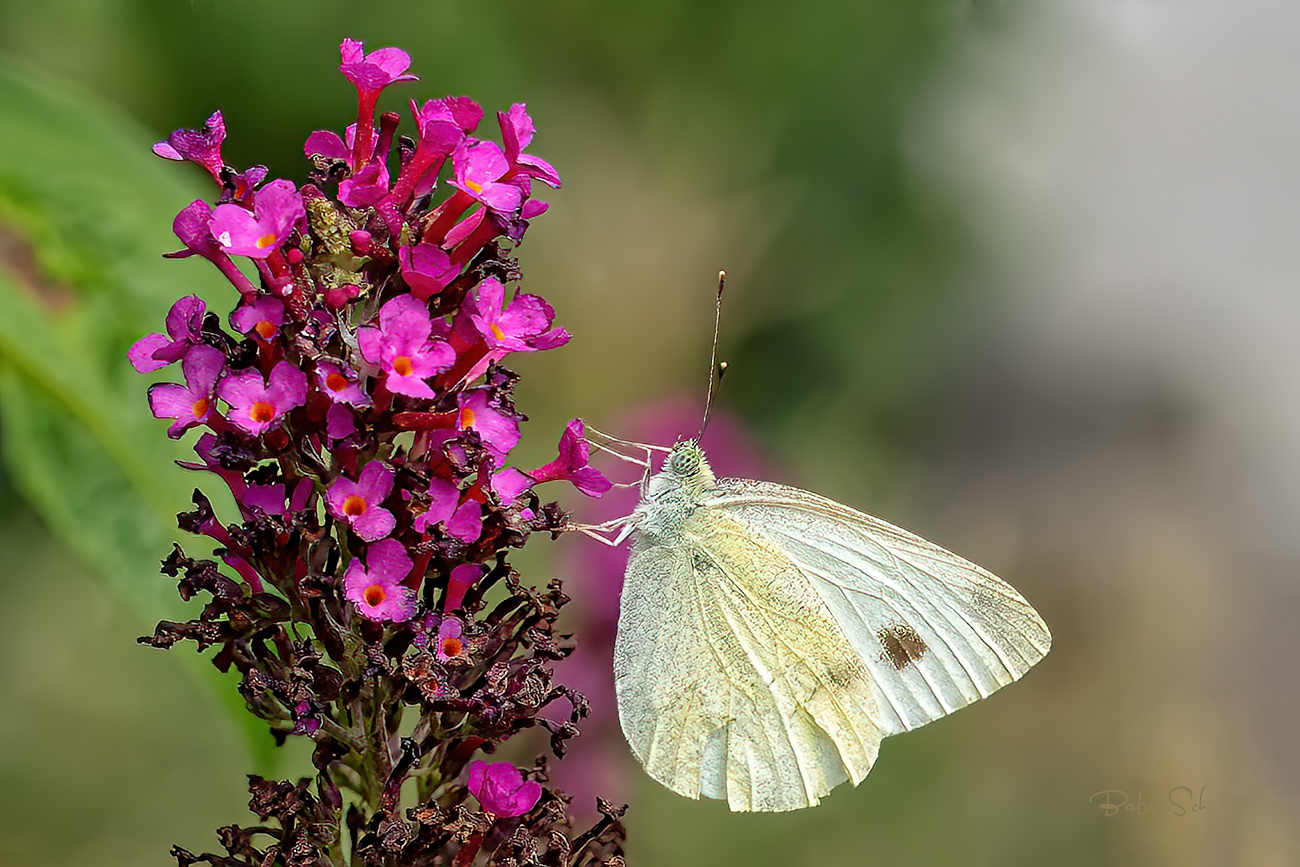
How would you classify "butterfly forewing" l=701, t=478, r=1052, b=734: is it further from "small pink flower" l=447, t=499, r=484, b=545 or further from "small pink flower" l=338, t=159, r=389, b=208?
"small pink flower" l=338, t=159, r=389, b=208

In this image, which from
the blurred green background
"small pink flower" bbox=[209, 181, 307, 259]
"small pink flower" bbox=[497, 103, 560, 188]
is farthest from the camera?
the blurred green background

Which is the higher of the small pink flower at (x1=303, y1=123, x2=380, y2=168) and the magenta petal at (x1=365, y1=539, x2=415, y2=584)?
the small pink flower at (x1=303, y1=123, x2=380, y2=168)

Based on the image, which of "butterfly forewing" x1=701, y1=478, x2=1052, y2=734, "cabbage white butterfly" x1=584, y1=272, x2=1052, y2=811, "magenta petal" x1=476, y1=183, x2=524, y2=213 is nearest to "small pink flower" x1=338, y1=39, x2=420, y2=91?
"magenta petal" x1=476, y1=183, x2=524, y2=213

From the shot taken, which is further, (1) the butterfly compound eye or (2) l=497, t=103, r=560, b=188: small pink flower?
(1) the butterfly compound eye

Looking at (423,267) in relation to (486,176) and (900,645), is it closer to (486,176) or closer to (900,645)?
(486,176)

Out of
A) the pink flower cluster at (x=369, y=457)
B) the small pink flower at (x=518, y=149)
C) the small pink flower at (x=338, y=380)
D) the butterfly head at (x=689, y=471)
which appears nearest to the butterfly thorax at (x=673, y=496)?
the butterfly head at (x=689, y=471)

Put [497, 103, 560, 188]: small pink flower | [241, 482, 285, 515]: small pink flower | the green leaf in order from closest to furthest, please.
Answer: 1. [241, 482, 285, 515]: small pink flower
2. [497, 103, 560, 188]: small pink flower
3. the green leaf

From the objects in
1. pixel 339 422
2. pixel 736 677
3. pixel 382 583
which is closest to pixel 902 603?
pixel 736 677

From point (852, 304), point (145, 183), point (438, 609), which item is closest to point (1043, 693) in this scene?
point (852, 304)
